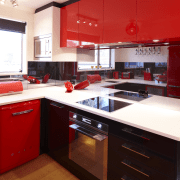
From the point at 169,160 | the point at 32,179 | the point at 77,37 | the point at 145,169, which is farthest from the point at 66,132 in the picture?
the point at 77,37

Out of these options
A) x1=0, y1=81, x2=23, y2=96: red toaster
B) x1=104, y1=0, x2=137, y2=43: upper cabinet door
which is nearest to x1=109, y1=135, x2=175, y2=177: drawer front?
x1=104, y1=0, x2=137, y2=43: upper cabinet door

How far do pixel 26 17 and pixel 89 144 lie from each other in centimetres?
243

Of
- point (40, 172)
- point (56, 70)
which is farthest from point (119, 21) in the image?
point (40, 172)

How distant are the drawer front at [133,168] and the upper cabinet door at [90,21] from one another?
4.53 ft

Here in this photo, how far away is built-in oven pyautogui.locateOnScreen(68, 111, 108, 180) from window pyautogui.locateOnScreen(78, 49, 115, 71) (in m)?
1.00

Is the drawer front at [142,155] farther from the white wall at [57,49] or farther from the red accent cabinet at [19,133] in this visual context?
the white wall at [57,49]

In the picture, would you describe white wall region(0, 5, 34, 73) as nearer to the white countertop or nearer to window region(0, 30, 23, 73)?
window region(0, 30, 23, 73)

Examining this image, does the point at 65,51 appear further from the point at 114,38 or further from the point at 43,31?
the point at 114,38

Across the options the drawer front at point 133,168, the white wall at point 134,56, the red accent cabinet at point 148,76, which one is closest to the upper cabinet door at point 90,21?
the white wall at point 134,56

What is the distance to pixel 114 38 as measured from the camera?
76.1 inches

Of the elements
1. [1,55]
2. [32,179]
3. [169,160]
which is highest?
[1,55]

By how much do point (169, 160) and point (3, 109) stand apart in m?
1.70

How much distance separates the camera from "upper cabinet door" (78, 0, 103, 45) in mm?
2098

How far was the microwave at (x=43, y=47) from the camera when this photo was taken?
272 cm
